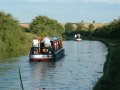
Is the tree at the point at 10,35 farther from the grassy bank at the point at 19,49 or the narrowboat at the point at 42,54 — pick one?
the narrowboat at the point at 42,54

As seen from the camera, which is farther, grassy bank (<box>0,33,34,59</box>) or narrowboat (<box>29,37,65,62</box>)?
grassy bank (<box>0,33,34,59</box>)

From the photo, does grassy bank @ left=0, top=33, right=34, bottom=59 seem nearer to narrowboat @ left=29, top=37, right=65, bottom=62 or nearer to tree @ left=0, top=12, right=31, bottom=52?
tree @ left=0, top=12, right=31, bottom=52

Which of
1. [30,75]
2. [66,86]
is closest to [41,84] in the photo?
→ [66,86]

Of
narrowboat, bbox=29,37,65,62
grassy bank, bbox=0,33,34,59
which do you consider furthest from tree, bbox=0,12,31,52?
narrowboat, bbox=29,37,65,62

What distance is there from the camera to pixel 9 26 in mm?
63906

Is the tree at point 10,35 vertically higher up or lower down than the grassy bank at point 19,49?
higher up

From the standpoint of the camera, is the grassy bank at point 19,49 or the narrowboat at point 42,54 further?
the grassy bank at point 19,49

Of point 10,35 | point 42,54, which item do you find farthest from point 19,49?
point 42,54

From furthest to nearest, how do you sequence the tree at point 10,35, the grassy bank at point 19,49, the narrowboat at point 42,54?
1. the tree at point 10,35
2. the grassy bank at point 19,49
3. the narrowboat at point 42,54

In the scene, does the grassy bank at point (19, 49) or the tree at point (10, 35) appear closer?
the grassy bank at point (19, 49)

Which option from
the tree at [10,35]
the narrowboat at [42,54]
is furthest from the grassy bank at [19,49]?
the narrowboat at [42,54]

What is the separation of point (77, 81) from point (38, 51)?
15.7 metres

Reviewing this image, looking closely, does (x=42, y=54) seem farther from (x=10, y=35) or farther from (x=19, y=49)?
(x=10, y=35)

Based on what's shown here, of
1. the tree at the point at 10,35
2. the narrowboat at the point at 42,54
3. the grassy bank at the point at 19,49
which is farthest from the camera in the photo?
the tree at the point at 10,35
